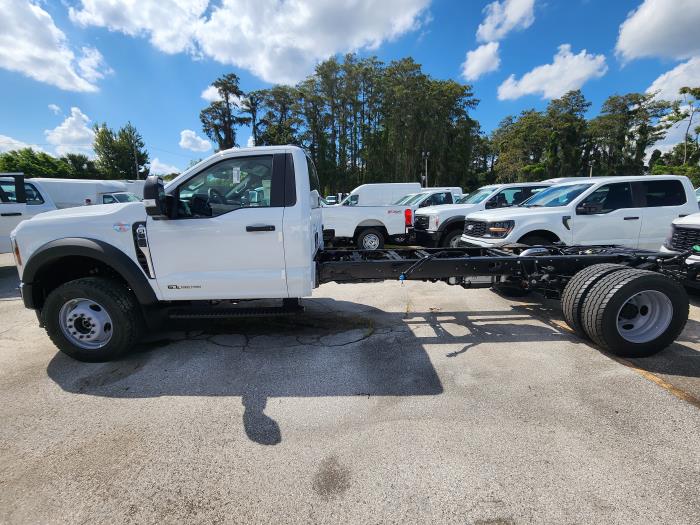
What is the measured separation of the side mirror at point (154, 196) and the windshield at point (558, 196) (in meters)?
6.34

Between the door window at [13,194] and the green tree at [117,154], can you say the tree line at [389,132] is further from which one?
the door window at [13,194]

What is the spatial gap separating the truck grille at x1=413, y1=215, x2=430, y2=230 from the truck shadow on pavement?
555 cm

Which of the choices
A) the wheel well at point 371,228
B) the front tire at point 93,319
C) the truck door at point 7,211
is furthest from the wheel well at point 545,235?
the truck door at point 7,211

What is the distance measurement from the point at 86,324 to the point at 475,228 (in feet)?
20.7

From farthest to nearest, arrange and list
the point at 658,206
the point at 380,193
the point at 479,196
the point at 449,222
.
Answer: the point at 380,193 → the point at 479,196 → the point at 449,222 → the point at 658,206

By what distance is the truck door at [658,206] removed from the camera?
620cm

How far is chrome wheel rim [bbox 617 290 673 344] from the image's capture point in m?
3.60

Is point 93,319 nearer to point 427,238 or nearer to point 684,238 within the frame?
point 684,238

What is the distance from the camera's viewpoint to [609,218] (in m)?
6.20

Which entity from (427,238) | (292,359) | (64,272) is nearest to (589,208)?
(427,238)

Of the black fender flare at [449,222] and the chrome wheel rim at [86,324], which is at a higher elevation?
the black fender flare at [449,222]

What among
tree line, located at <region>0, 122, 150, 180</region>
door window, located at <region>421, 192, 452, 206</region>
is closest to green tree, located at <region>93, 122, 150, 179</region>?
tree line, located at <region>0, 122, 150, 180</region>

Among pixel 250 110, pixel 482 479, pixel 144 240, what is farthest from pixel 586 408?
pixel 250 110

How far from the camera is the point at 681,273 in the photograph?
4.32 metres
